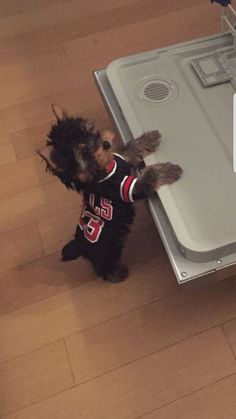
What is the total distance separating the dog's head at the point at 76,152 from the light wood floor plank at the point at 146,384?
1.50ft

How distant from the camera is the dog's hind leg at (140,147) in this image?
3.00 feet

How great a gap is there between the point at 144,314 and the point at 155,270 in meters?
0.12

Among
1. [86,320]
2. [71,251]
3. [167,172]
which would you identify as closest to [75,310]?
[86,320]

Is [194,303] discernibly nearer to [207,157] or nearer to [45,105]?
[207,157]

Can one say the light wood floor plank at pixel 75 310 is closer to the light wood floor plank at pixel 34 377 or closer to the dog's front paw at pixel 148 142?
the light wood floor plank at pixel 34 377

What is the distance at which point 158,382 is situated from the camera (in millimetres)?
985

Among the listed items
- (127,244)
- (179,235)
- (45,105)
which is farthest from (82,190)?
(45,105)

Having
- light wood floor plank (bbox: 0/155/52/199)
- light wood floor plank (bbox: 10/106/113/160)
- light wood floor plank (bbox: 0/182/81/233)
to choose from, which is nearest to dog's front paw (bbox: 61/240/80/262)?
light wood floor plank (bbox: 0/182/81/233)

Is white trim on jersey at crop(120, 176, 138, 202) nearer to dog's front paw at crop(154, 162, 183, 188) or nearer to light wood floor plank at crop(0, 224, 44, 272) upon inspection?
dog's front paw at crop(154, 162, 183, 188)

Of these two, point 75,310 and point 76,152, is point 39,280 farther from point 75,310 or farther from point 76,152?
point 76,152

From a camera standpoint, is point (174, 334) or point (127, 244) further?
point (127, 244)

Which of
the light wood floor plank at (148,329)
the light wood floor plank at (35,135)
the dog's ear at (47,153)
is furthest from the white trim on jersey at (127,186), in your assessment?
the light wood floor plank at (35,135)

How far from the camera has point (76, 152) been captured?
0.81 meters

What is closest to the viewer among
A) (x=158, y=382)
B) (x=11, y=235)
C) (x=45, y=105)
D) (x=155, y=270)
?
(x=158, y=382)
